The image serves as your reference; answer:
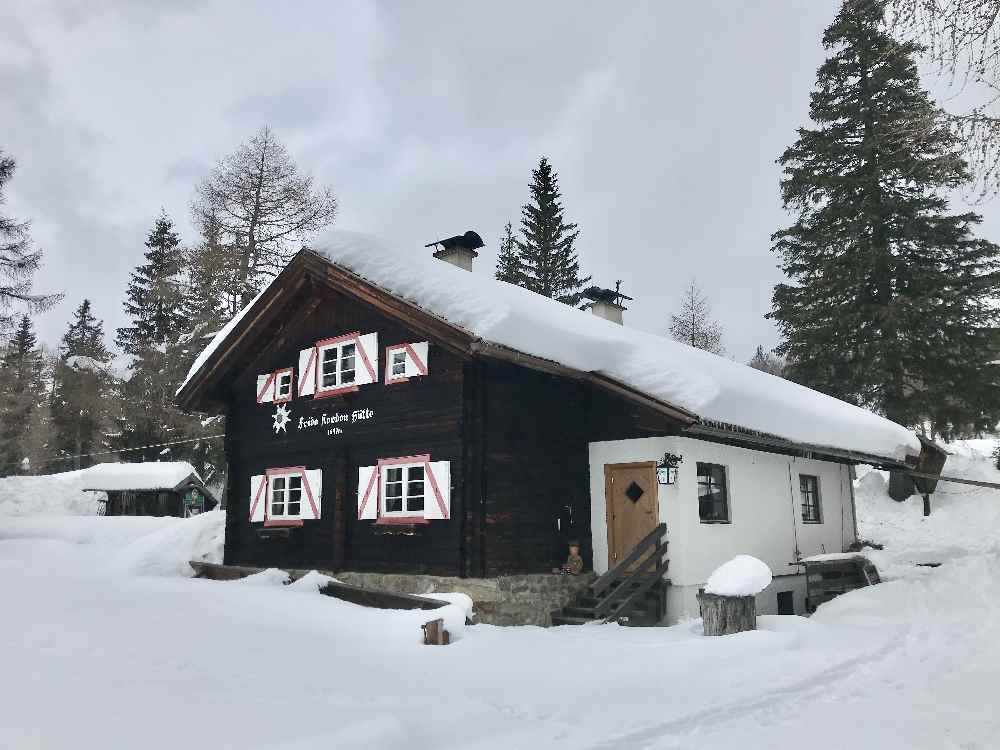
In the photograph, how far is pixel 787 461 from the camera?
15.1 metres

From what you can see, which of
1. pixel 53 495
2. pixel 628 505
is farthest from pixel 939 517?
pixel 53 495

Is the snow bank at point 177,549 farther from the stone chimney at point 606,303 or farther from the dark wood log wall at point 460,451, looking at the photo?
the stone chimney at point 606,303

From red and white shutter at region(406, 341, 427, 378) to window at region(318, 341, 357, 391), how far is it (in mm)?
1481

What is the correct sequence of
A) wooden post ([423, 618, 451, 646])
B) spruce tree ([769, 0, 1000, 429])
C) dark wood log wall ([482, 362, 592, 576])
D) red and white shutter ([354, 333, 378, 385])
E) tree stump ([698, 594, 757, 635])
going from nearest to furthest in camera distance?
wooden post ([423, 618, 451, 646])
tree stump ([698, 594, 757, 635])
dark wood log wall ([482, 362, 592, 576])
red and white shutter ([354, 333, 378, 385])
spruce tree ([769, 0, 1000, 429])

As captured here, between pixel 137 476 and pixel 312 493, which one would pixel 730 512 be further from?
pixel 137 476

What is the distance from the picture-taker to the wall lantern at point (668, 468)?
11.8 metres

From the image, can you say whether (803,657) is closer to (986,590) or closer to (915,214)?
(986,590)

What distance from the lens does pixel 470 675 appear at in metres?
7.24

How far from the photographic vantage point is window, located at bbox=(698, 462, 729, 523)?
41.2 ft

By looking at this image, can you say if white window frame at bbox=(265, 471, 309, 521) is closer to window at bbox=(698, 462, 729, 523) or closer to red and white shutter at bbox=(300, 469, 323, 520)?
red and white shutter at bbox=(300, 469, 323, 520)

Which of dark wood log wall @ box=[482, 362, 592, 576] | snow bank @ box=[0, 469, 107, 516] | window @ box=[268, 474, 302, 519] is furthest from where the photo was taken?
snow bank @ box=[0, 469, 107, 516]

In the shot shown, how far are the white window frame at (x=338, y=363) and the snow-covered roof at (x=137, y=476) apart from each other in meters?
22.6

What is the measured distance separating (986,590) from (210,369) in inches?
583

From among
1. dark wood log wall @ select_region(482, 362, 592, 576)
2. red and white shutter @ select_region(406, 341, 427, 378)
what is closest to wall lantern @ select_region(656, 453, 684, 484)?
dark wood log wall @ select_region(482, 362, 592, 576)
